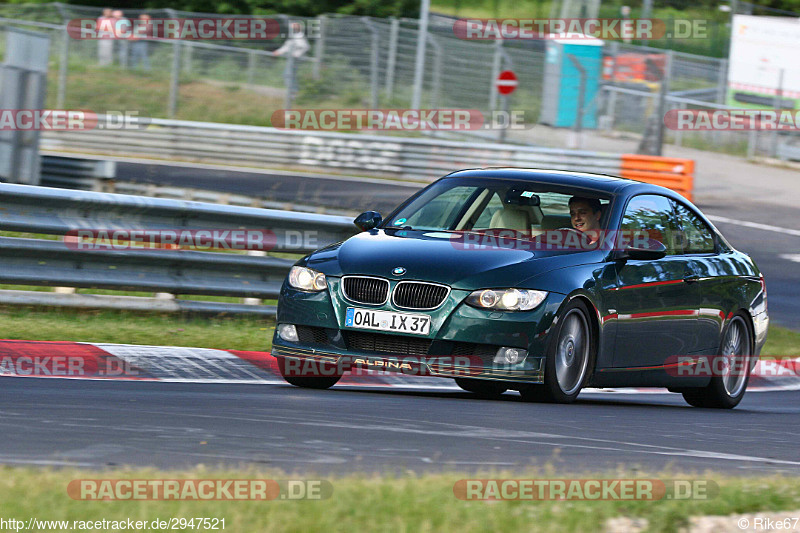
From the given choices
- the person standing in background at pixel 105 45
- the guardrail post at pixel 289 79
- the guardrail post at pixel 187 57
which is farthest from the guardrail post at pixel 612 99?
the person standing in background at pixel 105 45

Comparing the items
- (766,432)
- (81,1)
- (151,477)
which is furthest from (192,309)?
(81,1)

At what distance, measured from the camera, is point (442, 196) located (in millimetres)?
8969

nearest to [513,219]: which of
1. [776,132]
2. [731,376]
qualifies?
[731,376]

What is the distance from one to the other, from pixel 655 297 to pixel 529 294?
1427 millimetres

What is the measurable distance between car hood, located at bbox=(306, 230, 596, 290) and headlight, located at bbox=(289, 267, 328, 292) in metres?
0.04

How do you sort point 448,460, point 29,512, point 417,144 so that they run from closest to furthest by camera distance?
1. point 29,512
2. point 448,460
3. point 417,144

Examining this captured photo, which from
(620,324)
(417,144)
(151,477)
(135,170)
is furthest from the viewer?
(417,144)

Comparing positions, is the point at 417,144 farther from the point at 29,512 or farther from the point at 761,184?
the point at 29,512

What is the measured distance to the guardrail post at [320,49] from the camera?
28.4 metres

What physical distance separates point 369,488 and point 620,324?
13.6 feet

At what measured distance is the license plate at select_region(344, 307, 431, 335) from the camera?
7590 mm

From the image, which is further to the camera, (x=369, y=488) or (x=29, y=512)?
(x=369, y=488)

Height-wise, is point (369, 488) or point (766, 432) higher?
point (369, 488)

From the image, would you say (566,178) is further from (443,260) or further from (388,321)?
(388,321)
